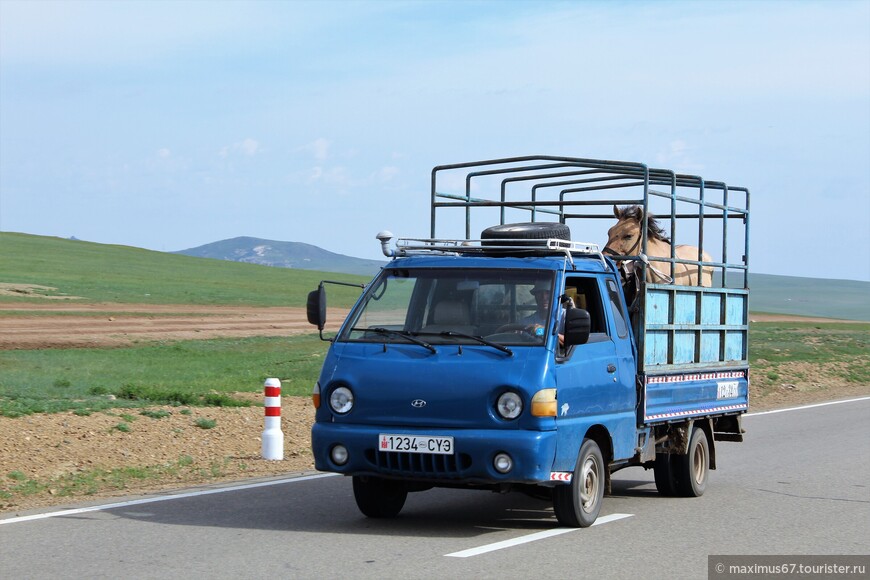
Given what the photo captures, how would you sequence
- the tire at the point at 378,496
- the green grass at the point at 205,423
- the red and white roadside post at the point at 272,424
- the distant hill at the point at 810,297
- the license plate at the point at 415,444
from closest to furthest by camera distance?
1. the license plate at the point at 415,444
2. the tire at the point at 378,496
3. the red and white roadside post at the point at 272,424
4. the green grass at the point at 205,423
5. the distant hill at the point at 810,297

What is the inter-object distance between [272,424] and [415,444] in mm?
4932

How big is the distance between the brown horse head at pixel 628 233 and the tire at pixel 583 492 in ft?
9.06

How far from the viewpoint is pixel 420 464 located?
29.2 ft

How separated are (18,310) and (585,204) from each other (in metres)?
35.1

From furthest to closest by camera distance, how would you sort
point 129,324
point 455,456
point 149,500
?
point 129,324, point 149,500, point 455,456

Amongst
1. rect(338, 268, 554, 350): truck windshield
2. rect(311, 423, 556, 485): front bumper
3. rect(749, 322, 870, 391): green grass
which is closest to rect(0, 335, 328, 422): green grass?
rect(338, 268, 554, 350): truck windshield

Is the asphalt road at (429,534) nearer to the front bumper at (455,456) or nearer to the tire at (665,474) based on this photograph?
the tire at (665,474)

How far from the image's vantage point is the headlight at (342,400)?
9172mm

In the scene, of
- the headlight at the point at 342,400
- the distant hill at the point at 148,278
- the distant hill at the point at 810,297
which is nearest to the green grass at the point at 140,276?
the distant hill at the point at 148,278

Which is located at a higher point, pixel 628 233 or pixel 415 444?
pixel 628 233

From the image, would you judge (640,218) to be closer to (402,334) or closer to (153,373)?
(402,334)

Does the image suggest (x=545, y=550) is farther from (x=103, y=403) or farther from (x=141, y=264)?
(x=141, y=264)

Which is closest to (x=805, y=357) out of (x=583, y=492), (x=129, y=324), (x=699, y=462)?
(x=129, y=324)

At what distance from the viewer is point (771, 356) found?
3412 centimetres
